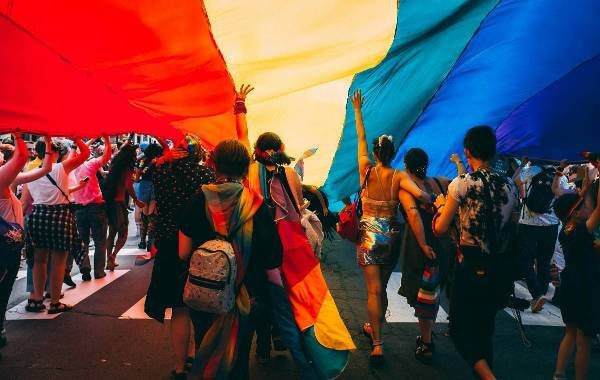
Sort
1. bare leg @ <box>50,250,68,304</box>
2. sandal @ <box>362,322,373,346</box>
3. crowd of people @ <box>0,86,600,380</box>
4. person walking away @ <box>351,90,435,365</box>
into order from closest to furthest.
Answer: crowd of people @ <box>0,86,600,380</box>
person walking away @ <box>351,90,435,365</box>
sandal @ <box>362,322,373,346</box>
bare leg @ <box>50,250,68,304</box>

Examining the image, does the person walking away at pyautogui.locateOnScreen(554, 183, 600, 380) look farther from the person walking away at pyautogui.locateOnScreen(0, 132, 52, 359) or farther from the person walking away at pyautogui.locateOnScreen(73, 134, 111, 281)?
the person walking away at pyautogui.locateOnScreen(73, 134, 111, 281)

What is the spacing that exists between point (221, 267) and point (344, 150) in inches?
105

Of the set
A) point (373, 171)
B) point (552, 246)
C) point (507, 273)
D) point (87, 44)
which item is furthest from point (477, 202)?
point (552, 246)

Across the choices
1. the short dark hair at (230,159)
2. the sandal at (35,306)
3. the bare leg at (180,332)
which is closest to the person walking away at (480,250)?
the short dark hair at (230,159)

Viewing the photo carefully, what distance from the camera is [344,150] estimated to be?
15.8ft

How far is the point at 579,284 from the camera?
3338 mm

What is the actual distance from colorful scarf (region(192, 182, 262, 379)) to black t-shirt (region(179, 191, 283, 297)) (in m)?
0.05

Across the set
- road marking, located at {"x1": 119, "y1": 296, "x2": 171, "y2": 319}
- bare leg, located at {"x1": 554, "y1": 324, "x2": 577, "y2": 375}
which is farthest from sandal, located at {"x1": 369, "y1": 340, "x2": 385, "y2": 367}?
road marking, located at {"x1": 119, "y1": 296, "x2": 171, "y2": 319}

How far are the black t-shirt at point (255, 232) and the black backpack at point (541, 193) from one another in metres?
4.55

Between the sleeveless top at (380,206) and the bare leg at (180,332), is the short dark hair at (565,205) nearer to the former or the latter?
the sleeveless top at (380,206)

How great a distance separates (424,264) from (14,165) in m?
3.68

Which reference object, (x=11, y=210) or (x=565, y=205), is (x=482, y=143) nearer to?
(x=565, y=205)

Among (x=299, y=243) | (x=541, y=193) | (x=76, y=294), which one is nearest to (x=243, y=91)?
(x=299, y=243)

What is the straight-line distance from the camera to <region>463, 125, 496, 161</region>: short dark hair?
2961 mm
